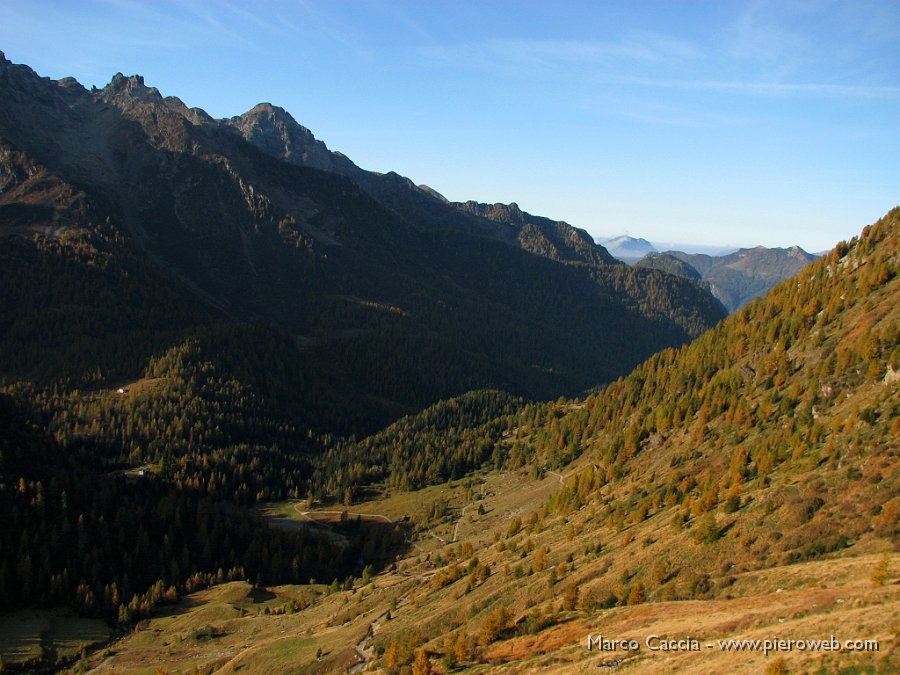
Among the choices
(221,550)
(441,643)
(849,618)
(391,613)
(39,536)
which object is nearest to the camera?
(849,618)

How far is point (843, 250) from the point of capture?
16012 centimetres

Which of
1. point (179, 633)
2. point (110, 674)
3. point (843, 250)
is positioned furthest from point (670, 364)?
point (110, 674)

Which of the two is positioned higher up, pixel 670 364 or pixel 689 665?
pixel 670 364

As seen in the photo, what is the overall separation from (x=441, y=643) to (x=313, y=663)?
79.7 ft

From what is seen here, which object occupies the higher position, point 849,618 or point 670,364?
point 670,364

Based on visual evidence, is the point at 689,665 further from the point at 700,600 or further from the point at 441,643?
the point at 441,643

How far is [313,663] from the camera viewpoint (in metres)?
90.1

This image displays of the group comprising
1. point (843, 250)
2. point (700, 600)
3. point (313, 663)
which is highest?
point (843, 250)

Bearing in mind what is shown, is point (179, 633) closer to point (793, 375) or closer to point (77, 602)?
point (77, 602)

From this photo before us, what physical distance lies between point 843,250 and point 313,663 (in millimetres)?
156572

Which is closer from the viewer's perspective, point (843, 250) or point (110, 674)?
point (110, 674)

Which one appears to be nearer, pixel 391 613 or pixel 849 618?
pixel 849 618

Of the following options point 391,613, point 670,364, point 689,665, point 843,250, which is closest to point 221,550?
point 391,613

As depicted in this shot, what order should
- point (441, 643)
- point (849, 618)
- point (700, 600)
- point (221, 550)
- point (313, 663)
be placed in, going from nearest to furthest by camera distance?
point (849, 618) < point (700, 600) < point (441, 643) < point (313, 663) < point (221, 550)
